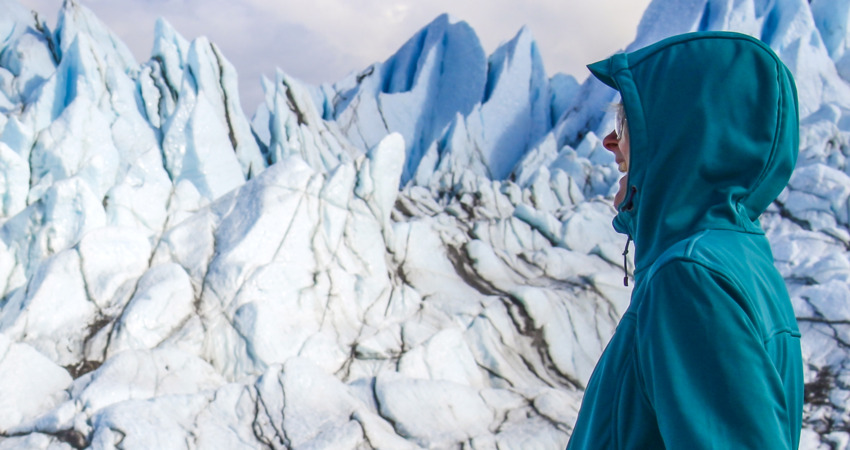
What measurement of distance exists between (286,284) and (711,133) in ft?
20.4

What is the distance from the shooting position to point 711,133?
0.82m

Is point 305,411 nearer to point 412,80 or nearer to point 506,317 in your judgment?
point 506,317

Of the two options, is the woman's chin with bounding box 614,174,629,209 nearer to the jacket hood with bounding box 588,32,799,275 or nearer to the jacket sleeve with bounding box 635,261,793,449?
the jacket hood with bounding box 588,32,799,275

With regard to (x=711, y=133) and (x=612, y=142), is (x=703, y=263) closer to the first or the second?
(x=711, y=133)

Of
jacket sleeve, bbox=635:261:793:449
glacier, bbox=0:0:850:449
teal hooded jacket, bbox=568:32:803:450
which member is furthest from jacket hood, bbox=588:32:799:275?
glacier, bbox=0:0:850:449

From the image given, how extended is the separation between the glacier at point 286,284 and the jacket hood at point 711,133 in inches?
11.9

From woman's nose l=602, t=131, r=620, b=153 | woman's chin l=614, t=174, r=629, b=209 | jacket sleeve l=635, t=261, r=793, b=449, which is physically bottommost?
jacket sleeve l=635, t=261, r=793, b=449

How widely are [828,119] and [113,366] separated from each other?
547 inches

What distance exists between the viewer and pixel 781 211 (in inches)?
426

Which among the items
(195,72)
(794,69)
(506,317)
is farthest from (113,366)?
(794,69)

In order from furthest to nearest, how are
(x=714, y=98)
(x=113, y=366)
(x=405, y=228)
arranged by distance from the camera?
1. (x=405, y=228)
2. (x=113, y=366)
3. (x=714, y=98)

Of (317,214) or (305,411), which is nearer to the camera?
(305,411)

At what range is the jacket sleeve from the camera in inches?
26.6

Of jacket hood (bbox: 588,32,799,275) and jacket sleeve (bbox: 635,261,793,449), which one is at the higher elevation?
jacket hood (bbox: 588,32,799,275)
